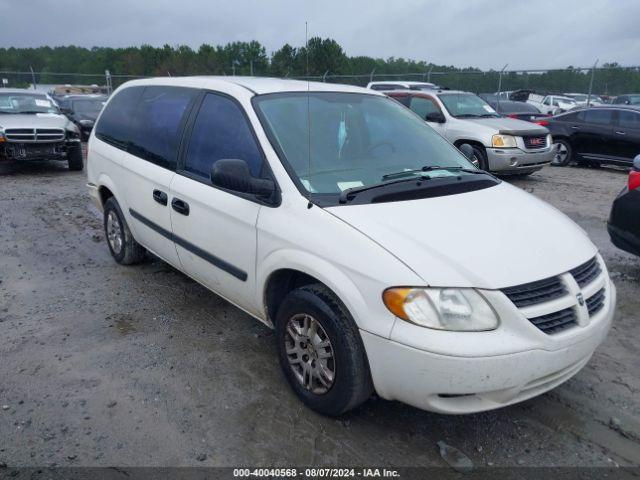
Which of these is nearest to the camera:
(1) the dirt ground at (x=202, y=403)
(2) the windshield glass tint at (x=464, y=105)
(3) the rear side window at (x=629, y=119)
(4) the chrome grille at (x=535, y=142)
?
(1) the dirt ground at (x=202, y=403)

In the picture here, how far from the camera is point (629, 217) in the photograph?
449cm

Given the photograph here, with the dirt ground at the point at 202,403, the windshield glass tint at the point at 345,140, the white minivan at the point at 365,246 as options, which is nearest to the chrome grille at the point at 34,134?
the dirt ground at the point at 202,403

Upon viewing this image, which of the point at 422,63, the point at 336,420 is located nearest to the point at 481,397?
the point at 336,420

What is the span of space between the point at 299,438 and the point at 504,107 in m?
19.0

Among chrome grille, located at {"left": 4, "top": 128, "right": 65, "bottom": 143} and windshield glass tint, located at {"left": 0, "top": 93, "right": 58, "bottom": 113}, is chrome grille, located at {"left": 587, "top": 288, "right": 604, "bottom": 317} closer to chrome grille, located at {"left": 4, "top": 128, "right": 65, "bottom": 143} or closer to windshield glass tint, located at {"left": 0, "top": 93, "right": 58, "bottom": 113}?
chrome grille, located at {"left": 4, "top": 128, "right": 65, "bottom": 143}

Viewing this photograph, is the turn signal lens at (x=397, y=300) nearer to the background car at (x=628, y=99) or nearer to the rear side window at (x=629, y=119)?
the rear side window at (x=629, y=119)

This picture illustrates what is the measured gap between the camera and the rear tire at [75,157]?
36.2 ft

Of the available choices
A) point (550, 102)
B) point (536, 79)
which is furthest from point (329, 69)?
point (550, 102)

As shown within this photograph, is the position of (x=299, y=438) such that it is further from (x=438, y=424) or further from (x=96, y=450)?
(x=96, y=450)

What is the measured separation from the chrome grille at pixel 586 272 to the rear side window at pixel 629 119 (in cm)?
996

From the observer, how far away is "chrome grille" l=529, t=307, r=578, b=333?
7.96 feet

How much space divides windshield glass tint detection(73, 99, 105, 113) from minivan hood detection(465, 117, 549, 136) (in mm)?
12558

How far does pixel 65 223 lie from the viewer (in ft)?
22.9

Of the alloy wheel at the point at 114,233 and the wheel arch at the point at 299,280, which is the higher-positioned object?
the wheel arch at the point at 299,280
